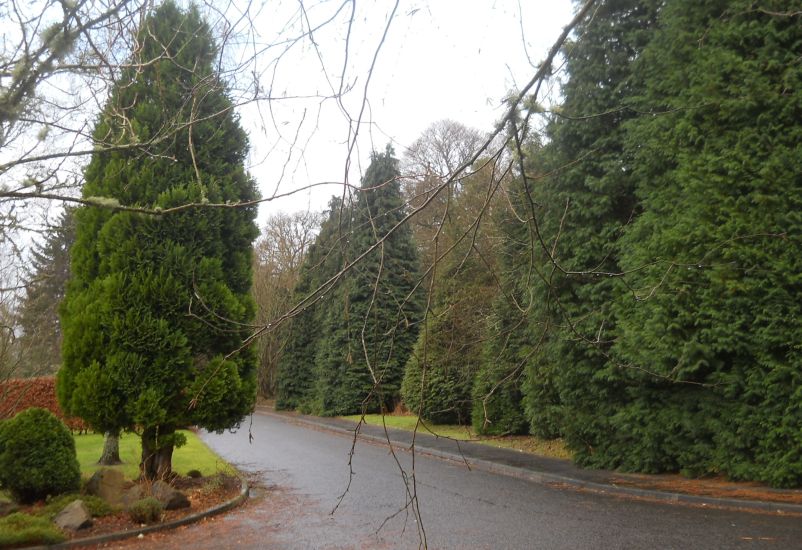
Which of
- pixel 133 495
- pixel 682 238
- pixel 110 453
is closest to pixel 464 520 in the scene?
pixel 133 495

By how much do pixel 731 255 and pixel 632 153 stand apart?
10.3 ft

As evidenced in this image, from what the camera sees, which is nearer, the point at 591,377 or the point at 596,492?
the point at 596,492

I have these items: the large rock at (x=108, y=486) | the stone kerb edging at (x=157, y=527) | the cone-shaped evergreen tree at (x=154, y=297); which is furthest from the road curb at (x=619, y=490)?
the large rock at (x=108, y=486)

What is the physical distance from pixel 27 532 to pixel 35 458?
239 centimetres

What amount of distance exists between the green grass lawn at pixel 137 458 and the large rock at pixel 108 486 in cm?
273

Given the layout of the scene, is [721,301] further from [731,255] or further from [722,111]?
[722,111]

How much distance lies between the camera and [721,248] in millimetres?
11078

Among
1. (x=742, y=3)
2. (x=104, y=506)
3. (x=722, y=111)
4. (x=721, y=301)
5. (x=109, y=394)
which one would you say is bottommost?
(x=104, y=506)

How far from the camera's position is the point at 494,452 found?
1697 cm

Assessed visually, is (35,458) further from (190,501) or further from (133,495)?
(190,501)

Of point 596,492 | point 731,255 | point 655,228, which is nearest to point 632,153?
point 655,228

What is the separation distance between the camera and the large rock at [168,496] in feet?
32.4

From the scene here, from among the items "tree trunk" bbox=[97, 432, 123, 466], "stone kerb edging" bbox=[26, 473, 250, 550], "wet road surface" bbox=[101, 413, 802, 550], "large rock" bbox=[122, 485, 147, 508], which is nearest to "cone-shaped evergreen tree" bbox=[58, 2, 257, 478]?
"large rock" bbox=[122, 485, 147, 508]

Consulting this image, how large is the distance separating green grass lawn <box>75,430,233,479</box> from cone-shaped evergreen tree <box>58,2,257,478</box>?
243cm
